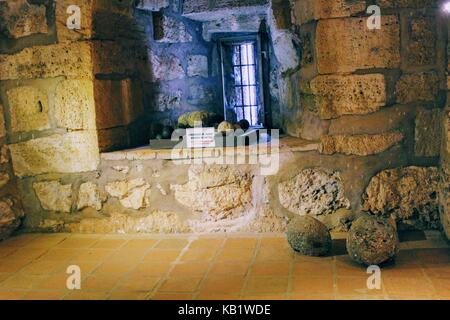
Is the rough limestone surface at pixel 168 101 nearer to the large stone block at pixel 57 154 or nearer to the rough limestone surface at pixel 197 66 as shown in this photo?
the rough limestone surface at pixel 197 66

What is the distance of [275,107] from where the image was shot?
148 inches

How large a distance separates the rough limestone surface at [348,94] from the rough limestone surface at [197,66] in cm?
116

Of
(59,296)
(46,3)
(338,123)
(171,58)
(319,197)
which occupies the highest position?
(46,3)

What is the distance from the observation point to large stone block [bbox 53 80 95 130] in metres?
3.07

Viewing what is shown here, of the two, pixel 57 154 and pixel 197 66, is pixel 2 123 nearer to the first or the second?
pixel 57 154

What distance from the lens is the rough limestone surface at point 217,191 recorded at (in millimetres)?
3002

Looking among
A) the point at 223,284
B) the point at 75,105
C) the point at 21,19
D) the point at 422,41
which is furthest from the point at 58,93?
the point at 422,41

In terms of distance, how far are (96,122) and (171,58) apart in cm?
91

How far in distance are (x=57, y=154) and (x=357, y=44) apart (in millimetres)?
2031

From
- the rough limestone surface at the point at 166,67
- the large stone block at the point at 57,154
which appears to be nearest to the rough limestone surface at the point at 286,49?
the rough limestone surface at the point at 166,67

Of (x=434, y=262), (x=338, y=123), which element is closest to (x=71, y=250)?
(x=338, y=123)

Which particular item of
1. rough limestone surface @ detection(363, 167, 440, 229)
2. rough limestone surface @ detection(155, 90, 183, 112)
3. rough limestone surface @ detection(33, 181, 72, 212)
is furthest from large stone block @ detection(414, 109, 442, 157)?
rough limestone surface @ detection(33, 181, 72, 212)

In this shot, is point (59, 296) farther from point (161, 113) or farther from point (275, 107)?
point (275, 107)

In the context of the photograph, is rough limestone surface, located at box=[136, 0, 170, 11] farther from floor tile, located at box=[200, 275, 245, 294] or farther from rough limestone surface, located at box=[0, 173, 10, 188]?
floor tile, located at box=[200, 275, 245, 294]
